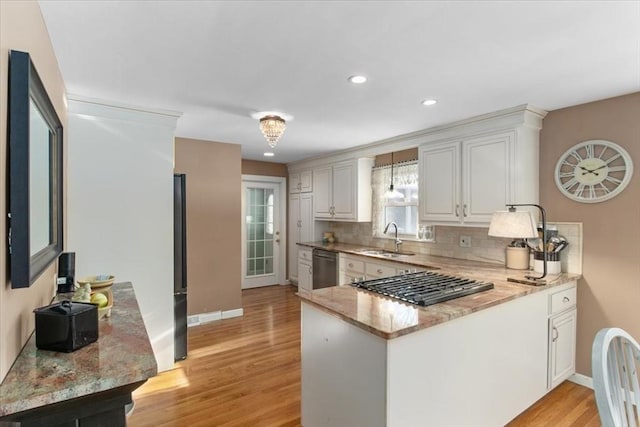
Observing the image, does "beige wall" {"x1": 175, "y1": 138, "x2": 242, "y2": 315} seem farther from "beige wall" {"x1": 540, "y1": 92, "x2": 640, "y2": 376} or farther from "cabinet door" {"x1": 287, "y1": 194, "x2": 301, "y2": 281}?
"beige wall" {"x1": 540, "y1": 92, "x2": 640, "y2": 376}

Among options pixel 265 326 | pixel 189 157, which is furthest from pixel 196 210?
pixel 265 326

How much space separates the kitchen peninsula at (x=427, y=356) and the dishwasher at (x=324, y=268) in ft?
7.62

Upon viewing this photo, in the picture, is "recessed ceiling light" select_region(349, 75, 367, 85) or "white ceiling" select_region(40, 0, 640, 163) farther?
"recessed ceiling light" select_region(349, 75, 367, 85)

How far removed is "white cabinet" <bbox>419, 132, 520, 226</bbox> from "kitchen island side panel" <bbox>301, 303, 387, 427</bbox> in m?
1.99

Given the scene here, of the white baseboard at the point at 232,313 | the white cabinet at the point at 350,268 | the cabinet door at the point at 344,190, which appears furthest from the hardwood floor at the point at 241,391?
the cabinet door at the point at 344,190

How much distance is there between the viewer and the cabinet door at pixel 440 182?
3340 millimetres

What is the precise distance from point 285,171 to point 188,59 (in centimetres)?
427

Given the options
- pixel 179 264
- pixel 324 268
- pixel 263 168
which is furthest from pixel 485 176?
pixel 263 168

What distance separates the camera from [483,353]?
1979 mm

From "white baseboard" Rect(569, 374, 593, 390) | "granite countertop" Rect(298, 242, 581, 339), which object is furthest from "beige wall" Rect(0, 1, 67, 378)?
"white baseboard" Rect(569, 374, 593, 390)

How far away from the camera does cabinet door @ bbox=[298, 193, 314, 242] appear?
18.5ft

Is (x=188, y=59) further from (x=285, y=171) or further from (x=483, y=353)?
(x=285, y=171)

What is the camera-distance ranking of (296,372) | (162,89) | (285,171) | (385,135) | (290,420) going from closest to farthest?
(290,420) < (162,89) < (296,372) < (385,135) < (285,171)

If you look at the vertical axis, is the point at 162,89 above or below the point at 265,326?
above
